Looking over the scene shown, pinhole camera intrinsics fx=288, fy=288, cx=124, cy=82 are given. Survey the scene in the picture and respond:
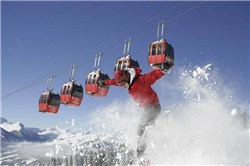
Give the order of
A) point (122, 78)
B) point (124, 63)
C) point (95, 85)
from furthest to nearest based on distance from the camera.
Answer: point (95, 85), point (124, 63), point (122, 78)

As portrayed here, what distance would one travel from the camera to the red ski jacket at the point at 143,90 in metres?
9.33

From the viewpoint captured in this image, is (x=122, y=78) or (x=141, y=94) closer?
(x=122, y=78)

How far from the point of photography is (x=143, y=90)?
31.0ft

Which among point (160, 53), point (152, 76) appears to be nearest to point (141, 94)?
point (152, 76)

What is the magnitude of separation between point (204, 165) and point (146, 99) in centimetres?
457

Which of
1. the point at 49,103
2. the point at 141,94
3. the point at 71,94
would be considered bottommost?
the point at 141,94

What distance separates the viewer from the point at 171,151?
49.2 ft

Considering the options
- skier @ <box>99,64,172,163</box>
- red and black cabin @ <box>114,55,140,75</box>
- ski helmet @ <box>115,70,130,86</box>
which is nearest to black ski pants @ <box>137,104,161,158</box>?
skier @ <box>99,64,172,163</box>

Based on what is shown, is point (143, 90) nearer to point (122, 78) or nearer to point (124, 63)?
point (122, 78)

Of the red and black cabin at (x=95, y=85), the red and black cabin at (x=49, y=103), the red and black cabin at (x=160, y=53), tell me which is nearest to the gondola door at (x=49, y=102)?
the red and black cabin at (x=49, y=103)

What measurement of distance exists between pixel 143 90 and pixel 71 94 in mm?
10306

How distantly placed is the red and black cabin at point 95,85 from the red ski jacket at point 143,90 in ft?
24.9

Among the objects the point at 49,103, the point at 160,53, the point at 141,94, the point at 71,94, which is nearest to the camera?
the point at 141,94

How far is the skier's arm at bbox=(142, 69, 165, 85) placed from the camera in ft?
29.7
